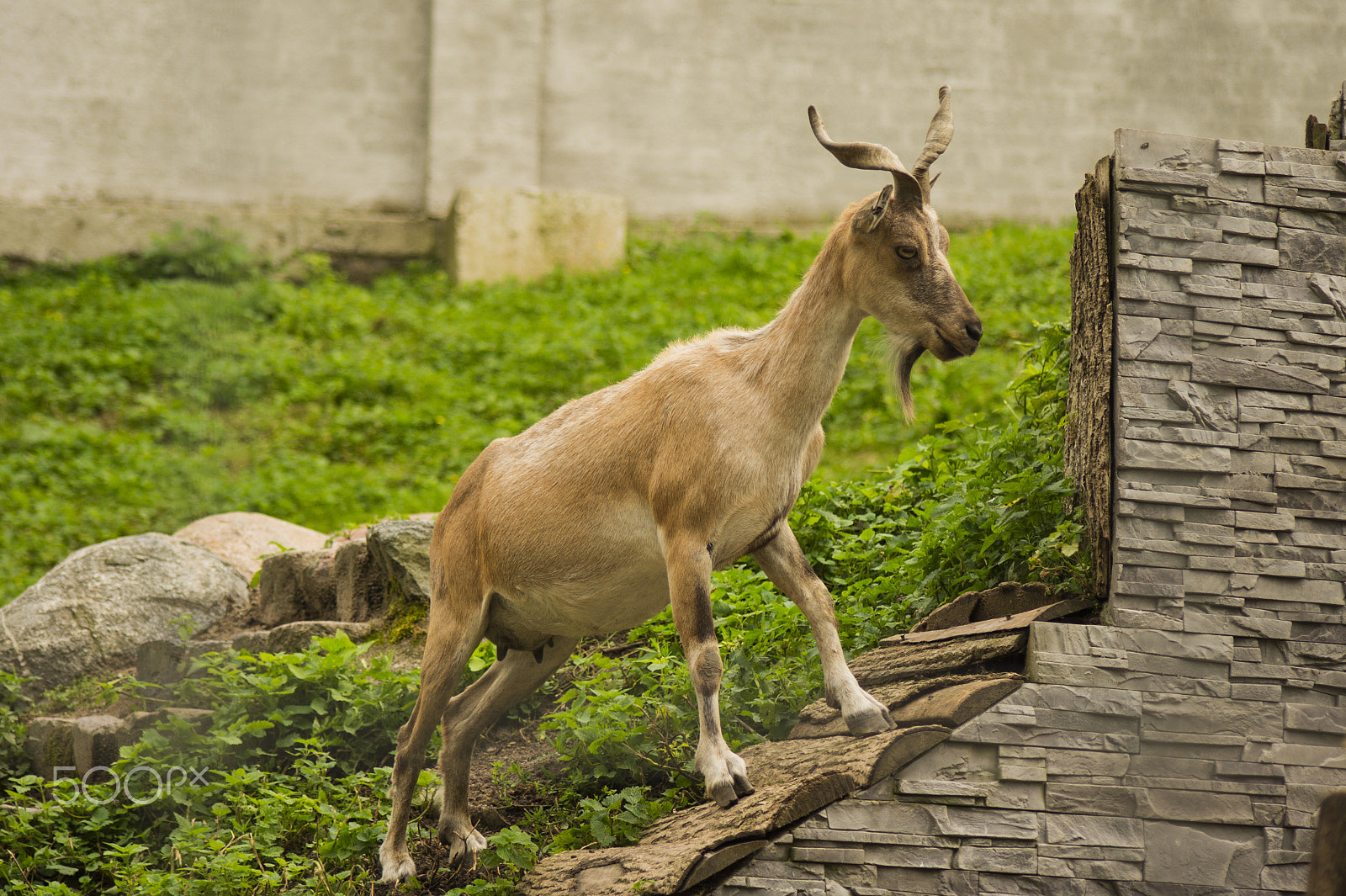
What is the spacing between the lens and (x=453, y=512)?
4730mm

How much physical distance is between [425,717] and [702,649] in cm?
140

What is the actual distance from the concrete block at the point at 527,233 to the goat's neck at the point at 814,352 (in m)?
9.90

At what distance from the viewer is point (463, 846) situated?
177 inches

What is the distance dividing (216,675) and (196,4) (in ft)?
35.2

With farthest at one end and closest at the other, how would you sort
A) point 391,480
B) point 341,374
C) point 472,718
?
point 341,374 < point 391,480 < point 472,718

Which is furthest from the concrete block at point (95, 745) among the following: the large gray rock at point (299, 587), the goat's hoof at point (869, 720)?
the goat's hoof at point (869, 720)

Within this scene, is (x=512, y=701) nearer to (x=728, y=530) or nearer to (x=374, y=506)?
(x=728, y=530)

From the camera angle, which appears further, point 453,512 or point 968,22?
point 968,22

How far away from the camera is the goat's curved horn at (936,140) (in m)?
3.79

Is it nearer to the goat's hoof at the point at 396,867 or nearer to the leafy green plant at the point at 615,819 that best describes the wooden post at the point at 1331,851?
the leafy green plant at the point at 615,819

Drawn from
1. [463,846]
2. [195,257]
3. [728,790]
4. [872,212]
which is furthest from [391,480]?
[872,212]

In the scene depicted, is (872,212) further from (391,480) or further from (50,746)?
(391,480)

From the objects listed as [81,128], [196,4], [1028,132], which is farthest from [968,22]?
[81,128]

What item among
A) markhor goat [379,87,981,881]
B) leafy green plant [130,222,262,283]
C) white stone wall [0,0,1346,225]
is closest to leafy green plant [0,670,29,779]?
markhor goat [379,87,981,881]
